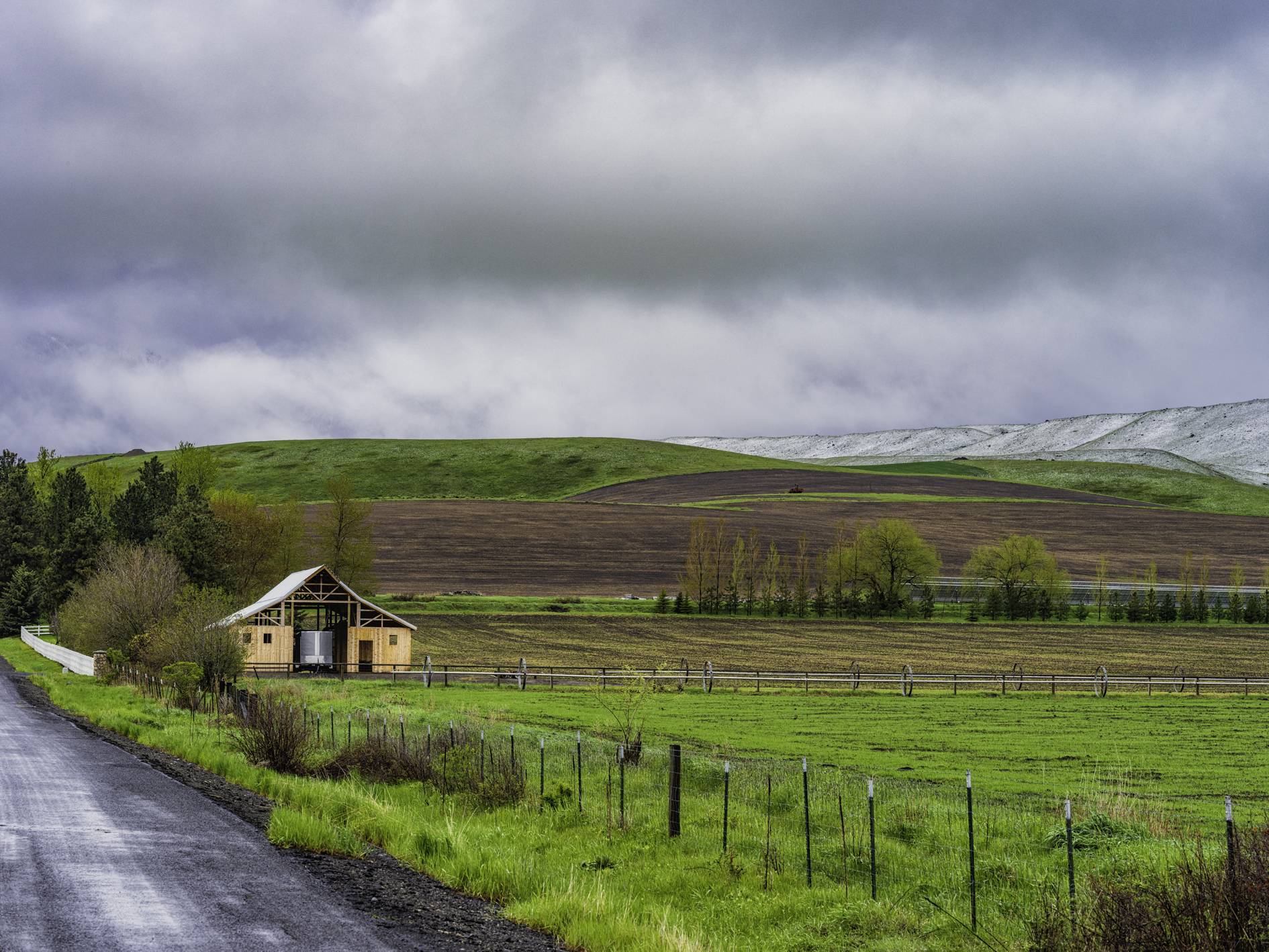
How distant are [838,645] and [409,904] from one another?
6839 cm

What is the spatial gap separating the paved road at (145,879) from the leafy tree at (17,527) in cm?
10157

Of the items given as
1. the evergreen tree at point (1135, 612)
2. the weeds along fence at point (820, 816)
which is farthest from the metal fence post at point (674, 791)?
the evergreen tree at point (1135, 612)

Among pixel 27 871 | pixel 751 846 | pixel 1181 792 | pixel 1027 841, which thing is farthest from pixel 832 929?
pixel 1181 792

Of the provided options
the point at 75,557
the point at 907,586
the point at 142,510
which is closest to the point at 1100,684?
the point at 907,586

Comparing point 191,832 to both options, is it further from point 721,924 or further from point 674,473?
point 674,473

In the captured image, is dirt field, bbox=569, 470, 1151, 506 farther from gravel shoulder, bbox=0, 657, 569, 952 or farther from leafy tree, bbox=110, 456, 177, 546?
gravel shoulder, bbox=0, 657, 569, 952

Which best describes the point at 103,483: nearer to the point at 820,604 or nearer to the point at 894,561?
the point at 820,604

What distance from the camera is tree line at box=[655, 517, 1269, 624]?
97500 mm

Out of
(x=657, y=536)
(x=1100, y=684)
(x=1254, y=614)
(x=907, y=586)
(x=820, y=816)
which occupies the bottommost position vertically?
(x=1100, y=684)

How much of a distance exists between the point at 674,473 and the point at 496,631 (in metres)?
115

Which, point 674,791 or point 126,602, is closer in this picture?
point 674,791

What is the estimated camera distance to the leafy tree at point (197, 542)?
261ft

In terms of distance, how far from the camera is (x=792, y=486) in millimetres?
181000

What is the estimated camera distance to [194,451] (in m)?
127
